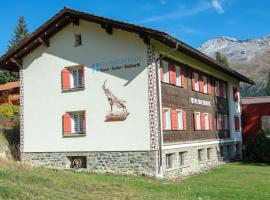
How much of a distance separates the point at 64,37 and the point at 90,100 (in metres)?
3.86

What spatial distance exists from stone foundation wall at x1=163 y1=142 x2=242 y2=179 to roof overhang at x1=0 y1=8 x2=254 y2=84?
206 inches

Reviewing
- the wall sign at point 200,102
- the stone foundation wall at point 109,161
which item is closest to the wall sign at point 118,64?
the stone foundation wall at point 109,161

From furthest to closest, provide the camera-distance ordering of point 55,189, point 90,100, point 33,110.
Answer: point 33,110, point 90,100, point 55,189

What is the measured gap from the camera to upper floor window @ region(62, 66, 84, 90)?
2394 centimetres

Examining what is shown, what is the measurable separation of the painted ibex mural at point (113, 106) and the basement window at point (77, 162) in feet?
8.94

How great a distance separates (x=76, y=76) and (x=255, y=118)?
23.1 m

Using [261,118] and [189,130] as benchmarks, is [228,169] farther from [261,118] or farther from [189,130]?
[261,118]

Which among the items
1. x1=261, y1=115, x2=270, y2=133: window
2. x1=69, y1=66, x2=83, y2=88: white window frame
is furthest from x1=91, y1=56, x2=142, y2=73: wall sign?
x1=261, y1=115, x2=270, y2=133: window

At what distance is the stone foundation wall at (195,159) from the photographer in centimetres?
2258

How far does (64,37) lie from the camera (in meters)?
24.3

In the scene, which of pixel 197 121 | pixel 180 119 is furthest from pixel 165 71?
pixel 197 121

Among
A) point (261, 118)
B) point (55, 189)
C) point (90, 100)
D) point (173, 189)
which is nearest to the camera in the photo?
point (55, 189)

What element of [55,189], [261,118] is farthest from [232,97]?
[55,189]

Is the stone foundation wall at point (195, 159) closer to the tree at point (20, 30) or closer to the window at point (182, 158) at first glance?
the window at point (182, 158)
